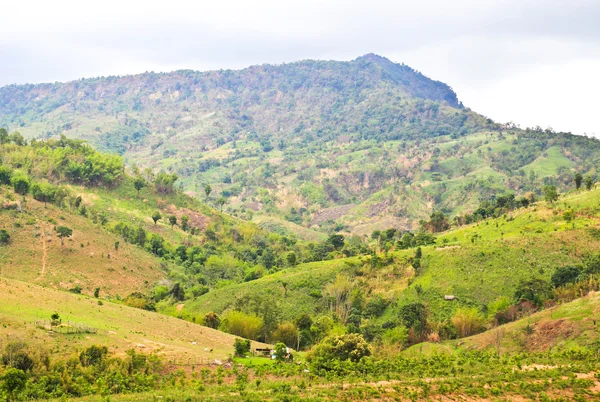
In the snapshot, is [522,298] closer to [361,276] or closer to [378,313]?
[378,313]

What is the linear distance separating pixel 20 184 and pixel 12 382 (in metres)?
86.7

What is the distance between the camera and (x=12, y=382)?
40688 mm

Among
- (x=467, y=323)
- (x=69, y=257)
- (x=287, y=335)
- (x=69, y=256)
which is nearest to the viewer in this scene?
(x=467, y=323)

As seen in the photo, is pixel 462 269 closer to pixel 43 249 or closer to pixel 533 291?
pixel 533 291

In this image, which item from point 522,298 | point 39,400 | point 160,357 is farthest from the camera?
point 522,298

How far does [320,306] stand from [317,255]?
95.1 ft

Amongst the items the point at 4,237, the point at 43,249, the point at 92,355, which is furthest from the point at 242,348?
the point at 4,237

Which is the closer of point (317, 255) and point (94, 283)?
point (94, 283)

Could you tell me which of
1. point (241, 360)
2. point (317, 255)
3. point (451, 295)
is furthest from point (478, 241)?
point (241, 360)

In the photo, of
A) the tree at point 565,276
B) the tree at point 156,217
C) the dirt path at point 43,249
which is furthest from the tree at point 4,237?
the tree at point 565,276

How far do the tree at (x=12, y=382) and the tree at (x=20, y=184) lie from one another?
8530 cm

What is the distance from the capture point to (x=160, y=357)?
53844 millimetres

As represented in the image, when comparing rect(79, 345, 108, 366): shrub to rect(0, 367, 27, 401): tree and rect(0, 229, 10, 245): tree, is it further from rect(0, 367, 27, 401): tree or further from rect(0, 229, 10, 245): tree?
rect(0, 229, 10, 245): tree

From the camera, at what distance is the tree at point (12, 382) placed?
40.4 metres
